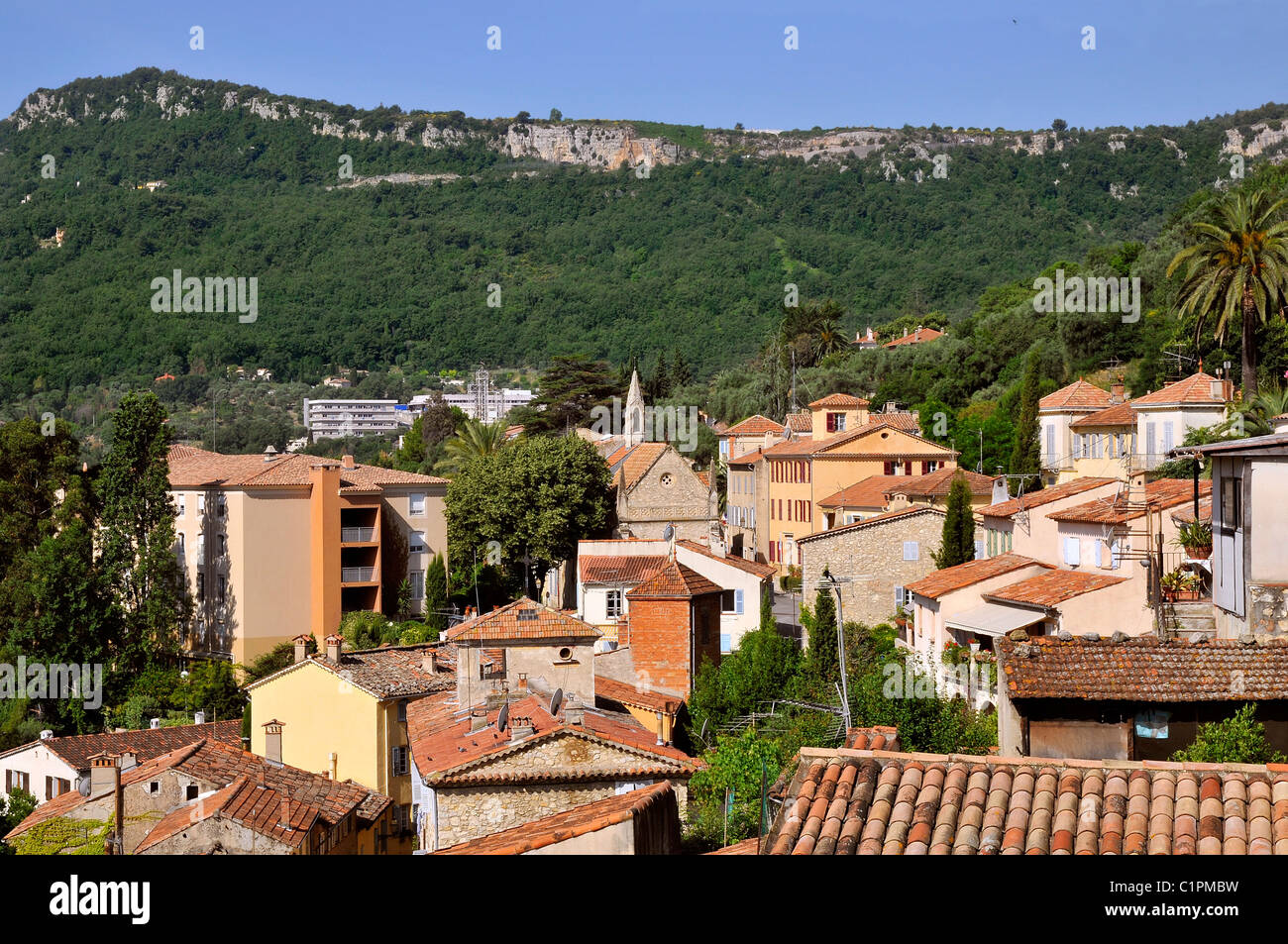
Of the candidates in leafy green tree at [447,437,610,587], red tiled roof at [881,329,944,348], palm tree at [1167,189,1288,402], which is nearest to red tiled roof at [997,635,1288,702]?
palm tree at [1167,189,1288,402]

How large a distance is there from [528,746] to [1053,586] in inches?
569

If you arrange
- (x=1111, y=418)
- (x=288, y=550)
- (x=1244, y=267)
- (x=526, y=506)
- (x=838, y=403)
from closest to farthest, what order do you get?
(x=1244, y=267)
(x=1111, y=418)
(x=288, y=550)
(x=526, y=506)
(x=838, y=403)

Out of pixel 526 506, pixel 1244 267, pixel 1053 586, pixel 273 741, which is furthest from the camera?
pixel 526 506

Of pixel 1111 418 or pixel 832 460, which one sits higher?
pixel 1111 418

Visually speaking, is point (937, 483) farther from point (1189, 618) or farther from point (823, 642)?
point (1189, 618)

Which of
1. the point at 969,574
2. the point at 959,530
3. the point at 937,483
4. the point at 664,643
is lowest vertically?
the point at 664,643

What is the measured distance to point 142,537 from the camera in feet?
172

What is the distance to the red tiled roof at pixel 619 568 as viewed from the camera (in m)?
44.5

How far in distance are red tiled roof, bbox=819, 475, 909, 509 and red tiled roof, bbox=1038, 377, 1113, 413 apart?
6.85 metres

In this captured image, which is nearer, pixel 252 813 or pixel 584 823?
pixel 584 823

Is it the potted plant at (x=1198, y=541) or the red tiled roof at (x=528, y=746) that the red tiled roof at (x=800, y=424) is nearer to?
the potted plant at (x=1198, y=541)

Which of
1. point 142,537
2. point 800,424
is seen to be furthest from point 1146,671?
point 800,424

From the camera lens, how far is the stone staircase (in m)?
22.7
